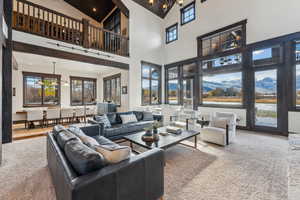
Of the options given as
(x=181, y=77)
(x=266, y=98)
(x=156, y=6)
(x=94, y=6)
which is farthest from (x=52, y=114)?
(x=266, y=98)

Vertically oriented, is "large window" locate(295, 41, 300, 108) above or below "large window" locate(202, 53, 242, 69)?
below

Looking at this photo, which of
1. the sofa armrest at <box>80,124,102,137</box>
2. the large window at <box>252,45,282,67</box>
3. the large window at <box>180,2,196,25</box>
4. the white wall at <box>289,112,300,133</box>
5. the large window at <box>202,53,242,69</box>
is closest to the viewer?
the sofa armrest at <box>80,124,102,137</box>

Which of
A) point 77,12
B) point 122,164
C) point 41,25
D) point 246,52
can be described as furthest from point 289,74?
point 77,12

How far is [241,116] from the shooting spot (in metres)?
5.07

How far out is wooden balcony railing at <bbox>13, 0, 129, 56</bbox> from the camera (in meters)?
4.10

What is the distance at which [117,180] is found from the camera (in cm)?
119

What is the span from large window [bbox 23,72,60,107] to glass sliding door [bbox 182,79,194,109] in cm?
636

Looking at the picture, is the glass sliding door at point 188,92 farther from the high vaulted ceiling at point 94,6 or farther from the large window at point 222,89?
the high vaulted ceiling at point 94,6

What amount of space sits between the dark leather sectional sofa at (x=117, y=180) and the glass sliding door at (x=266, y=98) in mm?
4908

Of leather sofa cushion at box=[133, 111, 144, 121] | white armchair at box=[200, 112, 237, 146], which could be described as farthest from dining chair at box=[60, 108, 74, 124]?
white armchair at box=[200, 112, 237, 146]

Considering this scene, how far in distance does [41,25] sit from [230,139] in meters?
6.98

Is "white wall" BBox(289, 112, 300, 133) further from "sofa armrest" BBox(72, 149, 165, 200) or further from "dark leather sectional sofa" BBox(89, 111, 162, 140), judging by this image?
"sofa armrest" BBox(72, 149, 165, 200)

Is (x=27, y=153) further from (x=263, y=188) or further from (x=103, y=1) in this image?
(x=103, y=1)

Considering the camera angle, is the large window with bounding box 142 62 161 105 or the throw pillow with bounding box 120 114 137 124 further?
the large window with bounding box 142 62 161 105
